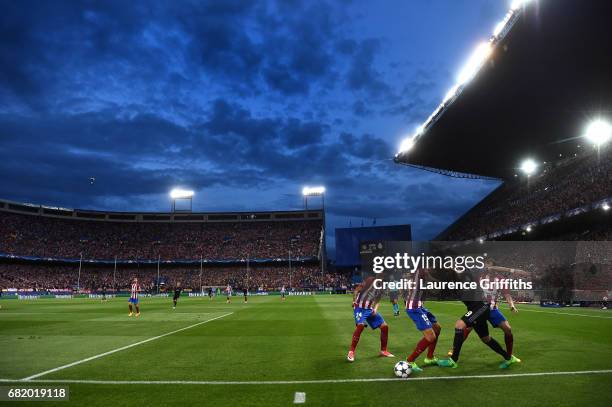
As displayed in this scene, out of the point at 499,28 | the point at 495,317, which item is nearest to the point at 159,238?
the point at 499,28

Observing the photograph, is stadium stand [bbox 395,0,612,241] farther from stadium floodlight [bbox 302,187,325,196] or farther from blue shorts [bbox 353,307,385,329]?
stadium floodlight [bbox 302,187,325,196]

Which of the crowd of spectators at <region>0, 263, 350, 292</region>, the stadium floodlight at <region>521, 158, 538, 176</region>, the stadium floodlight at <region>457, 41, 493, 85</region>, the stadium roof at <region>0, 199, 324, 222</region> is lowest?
the crowd of spectators at <region>0, 263, 350, 292</region>

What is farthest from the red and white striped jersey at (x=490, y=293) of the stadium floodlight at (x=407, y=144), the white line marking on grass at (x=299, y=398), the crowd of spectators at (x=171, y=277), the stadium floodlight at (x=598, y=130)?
the crowd of spectators at (x=171, y=277)

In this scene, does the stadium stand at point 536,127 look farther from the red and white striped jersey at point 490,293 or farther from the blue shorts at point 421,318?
the blue shorts at point 421,318

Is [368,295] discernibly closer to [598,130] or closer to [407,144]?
[407,144]

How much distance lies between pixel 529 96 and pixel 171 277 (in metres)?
70.8

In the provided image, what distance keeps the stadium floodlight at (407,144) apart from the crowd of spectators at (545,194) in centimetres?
1524

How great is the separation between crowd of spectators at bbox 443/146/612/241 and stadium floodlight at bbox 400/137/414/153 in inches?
600

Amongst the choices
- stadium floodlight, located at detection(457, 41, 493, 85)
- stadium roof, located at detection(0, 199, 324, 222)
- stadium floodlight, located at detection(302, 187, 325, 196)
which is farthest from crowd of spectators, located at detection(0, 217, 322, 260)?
stadium floodlight, located at detection(457, 41, 493, 85)

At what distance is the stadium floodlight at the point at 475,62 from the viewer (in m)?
30.2

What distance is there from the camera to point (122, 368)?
9.52 metres

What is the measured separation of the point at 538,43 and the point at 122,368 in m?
31.0

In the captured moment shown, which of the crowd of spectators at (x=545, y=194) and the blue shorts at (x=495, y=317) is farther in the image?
the crowd of spectators at (x=545, y=194)

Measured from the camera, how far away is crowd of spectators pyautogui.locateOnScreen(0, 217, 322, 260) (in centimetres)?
8252
